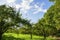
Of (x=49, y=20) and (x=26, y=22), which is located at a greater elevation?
(x=49, y=20)

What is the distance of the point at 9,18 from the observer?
1526 inches

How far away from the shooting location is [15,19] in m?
38.9

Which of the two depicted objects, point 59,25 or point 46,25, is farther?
point 46,25

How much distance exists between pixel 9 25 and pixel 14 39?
18.7 meters

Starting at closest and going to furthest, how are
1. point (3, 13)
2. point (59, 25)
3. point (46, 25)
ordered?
point (3, 13) → point (59, 25) → point (46, 25)

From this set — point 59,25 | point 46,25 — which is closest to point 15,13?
point 59,25

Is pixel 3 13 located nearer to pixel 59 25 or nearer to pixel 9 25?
pixel 9 25

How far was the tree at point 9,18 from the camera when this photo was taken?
1503 inches

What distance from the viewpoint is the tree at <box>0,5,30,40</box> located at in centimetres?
3819

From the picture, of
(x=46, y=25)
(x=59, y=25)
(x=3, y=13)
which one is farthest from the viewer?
(x=46, y=25)

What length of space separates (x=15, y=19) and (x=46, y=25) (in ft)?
115

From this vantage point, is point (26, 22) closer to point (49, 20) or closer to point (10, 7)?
point (10, 7)

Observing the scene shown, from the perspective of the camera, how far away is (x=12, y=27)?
39219 mm

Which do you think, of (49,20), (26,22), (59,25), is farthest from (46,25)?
(26,22)
